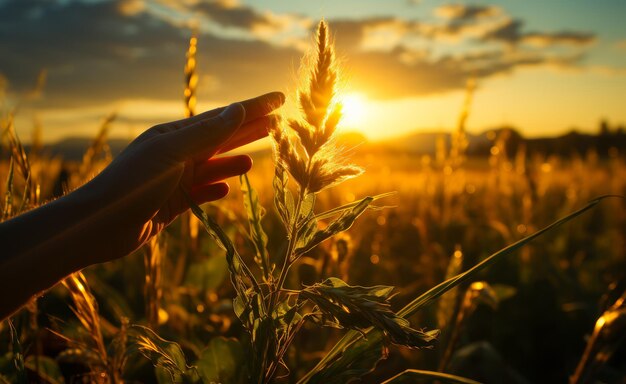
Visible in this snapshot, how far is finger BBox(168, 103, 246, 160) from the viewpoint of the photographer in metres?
1.30

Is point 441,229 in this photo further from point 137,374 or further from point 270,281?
point 270,281

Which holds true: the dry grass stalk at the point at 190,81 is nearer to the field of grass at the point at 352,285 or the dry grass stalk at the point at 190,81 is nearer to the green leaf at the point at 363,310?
the field of grass at the point at 352,285

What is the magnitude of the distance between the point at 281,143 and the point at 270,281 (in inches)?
12.0

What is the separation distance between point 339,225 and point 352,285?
0.87m

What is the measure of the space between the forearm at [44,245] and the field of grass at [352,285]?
224 millimetres

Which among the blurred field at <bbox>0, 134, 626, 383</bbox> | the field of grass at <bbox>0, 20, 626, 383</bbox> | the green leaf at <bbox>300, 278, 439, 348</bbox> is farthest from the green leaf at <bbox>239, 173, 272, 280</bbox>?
the blurred field at <bbox>0, 134, 626, 383</bbox>

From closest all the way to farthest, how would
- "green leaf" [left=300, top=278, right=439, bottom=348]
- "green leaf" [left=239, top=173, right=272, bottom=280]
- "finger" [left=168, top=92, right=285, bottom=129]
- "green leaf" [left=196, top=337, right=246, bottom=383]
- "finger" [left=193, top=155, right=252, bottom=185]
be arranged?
1. "green leaf" [left=300, top=278, right=439, bottom=348]
2. "green leaf" [left=239, top=173, right=272, bottom=280]
3. "finger" [left=168, top=92, right=285, bottom=129]
4. "finger" [left=193, top=155, right=252, bottom=185]
5. "green leaf" [left=196, top=337, right=246, bottom=383]

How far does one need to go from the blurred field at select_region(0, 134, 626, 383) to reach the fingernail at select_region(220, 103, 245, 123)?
0.56m

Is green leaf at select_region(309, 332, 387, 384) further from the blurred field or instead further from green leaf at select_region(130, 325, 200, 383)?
the blurred field

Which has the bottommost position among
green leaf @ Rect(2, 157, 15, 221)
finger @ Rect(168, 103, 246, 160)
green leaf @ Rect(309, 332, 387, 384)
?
green leaf @ Rect(309, 332, 387, 384)

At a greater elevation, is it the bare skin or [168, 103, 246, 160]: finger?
[168, 103, 246, 160]: finger

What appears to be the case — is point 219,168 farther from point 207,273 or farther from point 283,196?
point 207,273

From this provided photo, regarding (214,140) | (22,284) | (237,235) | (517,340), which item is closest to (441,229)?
(517,340)

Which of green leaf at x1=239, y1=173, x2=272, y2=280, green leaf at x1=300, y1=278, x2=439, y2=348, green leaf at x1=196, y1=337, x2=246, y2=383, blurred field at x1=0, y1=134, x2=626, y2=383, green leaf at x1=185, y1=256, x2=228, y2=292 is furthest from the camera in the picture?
green leaf at x1=185, y1=256, x2=228, y2=292
